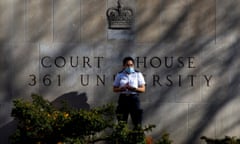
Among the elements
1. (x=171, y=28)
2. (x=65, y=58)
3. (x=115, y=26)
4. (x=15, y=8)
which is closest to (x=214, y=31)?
(x=171, y=28)

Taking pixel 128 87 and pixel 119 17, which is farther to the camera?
pixel 119 17

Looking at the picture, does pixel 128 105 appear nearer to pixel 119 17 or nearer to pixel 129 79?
pixel 129 79

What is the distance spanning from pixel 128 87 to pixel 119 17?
1713 millimetres

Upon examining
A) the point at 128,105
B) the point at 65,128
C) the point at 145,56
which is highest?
the point at 145,56

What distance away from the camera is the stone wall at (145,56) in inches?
551

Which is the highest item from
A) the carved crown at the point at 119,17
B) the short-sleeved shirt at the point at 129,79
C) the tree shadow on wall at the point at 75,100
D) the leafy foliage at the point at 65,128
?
the carved crown at the point at 119,17

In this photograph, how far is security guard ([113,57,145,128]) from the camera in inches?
523

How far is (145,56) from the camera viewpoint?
14266 millimetres

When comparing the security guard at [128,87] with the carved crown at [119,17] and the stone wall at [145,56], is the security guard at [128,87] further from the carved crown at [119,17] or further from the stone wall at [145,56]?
the carved crown at [119,17]

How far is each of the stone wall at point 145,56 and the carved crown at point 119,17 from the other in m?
0.11

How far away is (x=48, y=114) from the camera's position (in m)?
A: 11.8

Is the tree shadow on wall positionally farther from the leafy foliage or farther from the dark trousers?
the leafy foliage

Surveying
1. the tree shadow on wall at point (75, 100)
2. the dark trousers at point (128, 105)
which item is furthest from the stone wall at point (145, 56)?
the dark trousers at point (128, 105)

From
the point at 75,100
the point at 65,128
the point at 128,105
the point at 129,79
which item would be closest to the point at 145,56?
the point at 129,79
